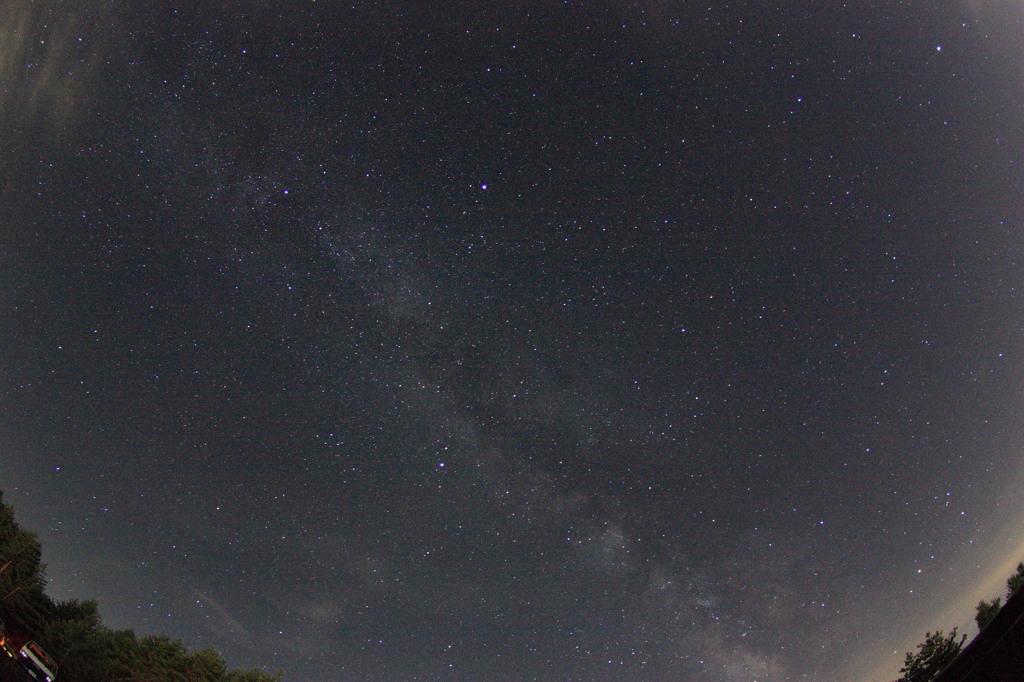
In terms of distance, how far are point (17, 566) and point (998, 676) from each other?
100 feet

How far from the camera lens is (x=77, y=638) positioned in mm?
18438

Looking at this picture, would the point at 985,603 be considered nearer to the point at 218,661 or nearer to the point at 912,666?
the point at 912,666

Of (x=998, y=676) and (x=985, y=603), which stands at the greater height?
(x=985, y=603)

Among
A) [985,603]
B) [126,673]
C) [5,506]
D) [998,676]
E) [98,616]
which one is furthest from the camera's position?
[5,506]

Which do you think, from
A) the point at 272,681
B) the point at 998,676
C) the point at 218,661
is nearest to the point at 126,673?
the point at 218,661

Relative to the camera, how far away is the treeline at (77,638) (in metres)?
18.1

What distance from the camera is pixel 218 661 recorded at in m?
23.2

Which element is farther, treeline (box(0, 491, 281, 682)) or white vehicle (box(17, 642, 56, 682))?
treeline (box(0, 491, 281, 682))

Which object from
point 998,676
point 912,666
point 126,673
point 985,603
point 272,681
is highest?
point 985,603

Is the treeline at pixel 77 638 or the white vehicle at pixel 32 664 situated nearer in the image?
the white vehicle at pixel 32 664

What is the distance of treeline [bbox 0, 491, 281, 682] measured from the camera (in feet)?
59.3

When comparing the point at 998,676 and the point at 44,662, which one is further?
the point at 44,662

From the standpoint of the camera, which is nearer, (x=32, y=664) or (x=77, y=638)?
(x=32, y=664)

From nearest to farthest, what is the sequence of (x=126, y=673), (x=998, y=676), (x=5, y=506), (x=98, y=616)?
1. (x=998, y=676)
2. (x=126, y=673)
3. (x=98, y=616)
4. (x=5, y=506)
